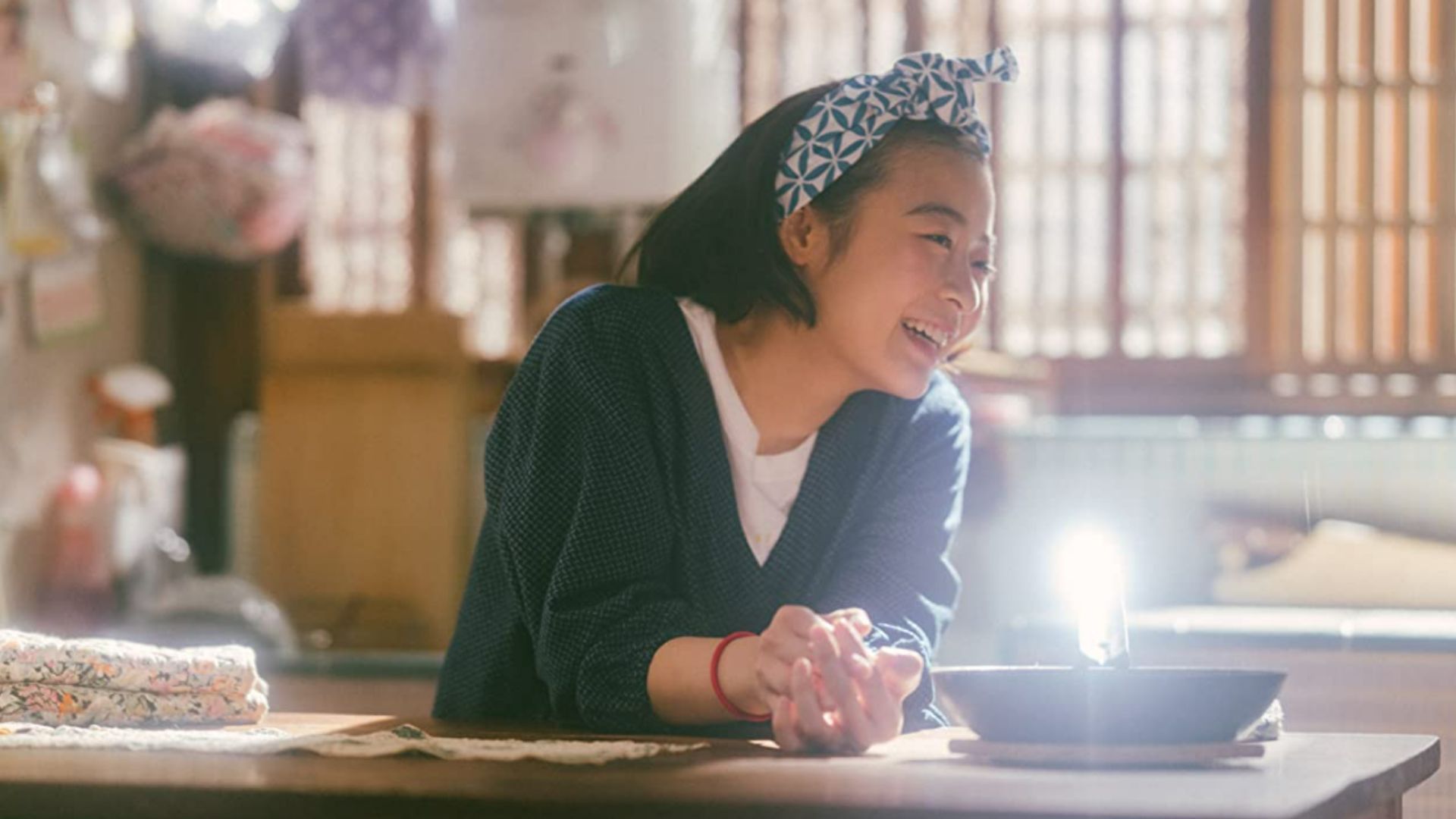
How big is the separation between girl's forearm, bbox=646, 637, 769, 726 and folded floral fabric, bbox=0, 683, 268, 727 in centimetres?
28

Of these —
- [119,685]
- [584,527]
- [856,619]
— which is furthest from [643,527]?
[119,685]

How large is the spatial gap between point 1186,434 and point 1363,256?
5.73 ft

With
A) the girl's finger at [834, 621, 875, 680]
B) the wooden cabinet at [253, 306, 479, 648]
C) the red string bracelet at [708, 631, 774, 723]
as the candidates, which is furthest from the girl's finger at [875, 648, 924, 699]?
the wooden cabinet at [253, 306, 479, 648]

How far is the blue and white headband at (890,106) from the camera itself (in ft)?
5.06

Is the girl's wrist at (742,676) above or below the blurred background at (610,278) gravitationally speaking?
below

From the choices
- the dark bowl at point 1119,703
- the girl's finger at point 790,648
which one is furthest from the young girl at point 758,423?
the dark bowl at point 1119,703

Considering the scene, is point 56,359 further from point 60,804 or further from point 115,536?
point 60,804

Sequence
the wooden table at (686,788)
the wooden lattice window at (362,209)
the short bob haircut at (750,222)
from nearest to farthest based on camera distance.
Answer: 1. the wooden table at (686,788)
2. the short bob haircut at (750,222)
3. the wooden lattice window at (362,209)

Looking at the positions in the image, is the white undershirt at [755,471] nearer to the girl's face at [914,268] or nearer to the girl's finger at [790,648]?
the girl's face at [914,268]

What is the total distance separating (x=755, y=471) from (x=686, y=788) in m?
0.63

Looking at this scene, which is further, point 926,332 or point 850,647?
point 926,332

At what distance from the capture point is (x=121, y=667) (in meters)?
1.30

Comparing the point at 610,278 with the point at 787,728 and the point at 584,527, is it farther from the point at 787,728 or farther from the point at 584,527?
the point at 787,728

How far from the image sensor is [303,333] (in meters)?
3.82
